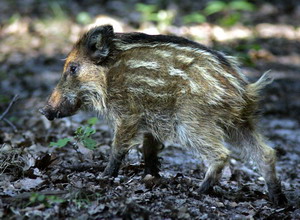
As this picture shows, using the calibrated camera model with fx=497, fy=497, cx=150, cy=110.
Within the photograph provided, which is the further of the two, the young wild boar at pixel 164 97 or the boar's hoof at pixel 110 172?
the boar's hoof at pixel 110 172

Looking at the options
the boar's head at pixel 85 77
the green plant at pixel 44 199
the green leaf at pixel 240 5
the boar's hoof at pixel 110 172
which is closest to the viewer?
the green plant at pixel 44 199

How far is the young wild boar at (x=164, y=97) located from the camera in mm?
5254

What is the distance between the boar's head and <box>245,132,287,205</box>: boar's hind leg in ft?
5.84

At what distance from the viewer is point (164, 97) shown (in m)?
5.38

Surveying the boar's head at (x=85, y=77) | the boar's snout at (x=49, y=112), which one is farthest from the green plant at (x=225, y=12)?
the boar's snout at (x=49, y=112)

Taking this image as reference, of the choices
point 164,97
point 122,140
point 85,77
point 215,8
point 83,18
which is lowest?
point 122,140

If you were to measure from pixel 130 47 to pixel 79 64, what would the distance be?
0.66 meters

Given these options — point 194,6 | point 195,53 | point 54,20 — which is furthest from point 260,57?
point 195,53

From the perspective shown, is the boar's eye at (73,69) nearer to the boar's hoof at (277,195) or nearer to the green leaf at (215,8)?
the boar's hoof at (277,195)

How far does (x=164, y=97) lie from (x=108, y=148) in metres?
1.85

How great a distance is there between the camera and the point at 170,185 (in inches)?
205

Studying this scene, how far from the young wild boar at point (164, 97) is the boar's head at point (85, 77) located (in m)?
0.01

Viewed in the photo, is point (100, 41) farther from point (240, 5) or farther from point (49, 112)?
point (240, 5)

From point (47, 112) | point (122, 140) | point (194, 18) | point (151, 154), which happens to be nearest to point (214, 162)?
point (151, 154)
